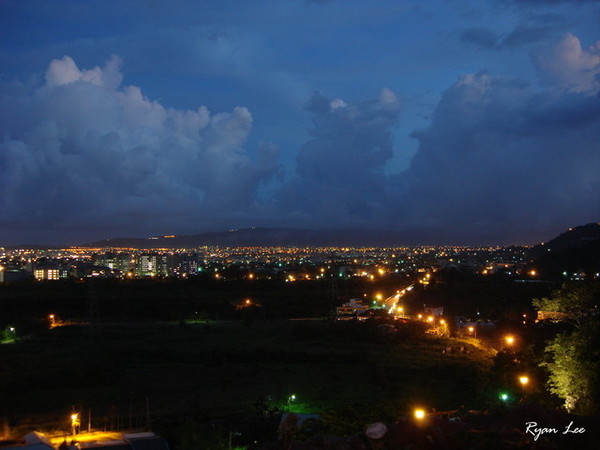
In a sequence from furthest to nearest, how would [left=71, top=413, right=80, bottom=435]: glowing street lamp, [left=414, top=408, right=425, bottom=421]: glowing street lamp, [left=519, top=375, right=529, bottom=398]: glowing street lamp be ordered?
[left=519, top=375, right=529, bottom=398]: glowing street lamp
[left=71, top=413, right=80, bottom=435]: glowing street lamp
[left=414, top=408, right=425, bottom=421]: glowing street lamp

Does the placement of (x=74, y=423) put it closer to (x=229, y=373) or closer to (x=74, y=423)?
(x=74, y=423)

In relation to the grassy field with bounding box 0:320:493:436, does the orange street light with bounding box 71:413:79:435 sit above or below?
above

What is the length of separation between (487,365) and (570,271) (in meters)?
35.3

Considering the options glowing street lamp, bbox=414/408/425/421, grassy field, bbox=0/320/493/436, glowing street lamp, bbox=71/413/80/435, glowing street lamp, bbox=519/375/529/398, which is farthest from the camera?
grassy field, bbox=0/320/493/436

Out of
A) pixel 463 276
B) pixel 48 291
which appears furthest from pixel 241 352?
pixel 463 276

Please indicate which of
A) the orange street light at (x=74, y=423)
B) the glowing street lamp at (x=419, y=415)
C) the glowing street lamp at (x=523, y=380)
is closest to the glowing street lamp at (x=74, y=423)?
the orange street light at (x=74, y=423)

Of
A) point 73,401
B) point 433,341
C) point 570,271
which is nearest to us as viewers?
point 73,401

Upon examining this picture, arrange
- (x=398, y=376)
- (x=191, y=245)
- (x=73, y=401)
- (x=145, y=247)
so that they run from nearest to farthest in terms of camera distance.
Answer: (x=73, y=401) → (x=398, y=376) → (x=145, y=247) → (x=191, y=245)

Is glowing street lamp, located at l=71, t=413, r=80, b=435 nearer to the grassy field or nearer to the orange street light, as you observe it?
the orange street light

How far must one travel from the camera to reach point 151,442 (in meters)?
12.1

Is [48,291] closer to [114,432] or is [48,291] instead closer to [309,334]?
[309,334]

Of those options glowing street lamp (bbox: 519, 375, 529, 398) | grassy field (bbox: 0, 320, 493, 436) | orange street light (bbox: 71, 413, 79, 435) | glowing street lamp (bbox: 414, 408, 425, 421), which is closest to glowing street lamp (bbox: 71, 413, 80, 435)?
orange street light (bbox: 71, 413, 79, 435)

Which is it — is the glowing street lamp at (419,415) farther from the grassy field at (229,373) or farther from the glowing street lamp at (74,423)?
the glowing street lamp at (74,423)

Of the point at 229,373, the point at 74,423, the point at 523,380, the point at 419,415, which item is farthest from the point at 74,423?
the point at 523,380
